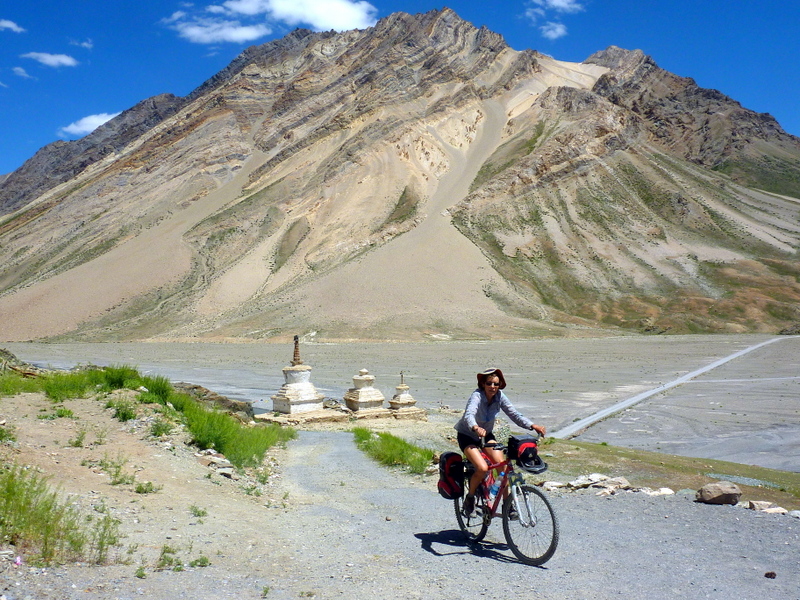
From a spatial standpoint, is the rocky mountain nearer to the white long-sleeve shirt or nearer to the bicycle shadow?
the bicycle shadow

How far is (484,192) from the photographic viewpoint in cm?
8225

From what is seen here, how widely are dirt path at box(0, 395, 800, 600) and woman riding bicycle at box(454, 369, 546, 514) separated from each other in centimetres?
65

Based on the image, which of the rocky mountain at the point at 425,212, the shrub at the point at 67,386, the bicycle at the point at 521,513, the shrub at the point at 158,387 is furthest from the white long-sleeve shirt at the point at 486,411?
the rocky mountain at the point at 425,212

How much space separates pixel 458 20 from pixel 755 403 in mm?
114024

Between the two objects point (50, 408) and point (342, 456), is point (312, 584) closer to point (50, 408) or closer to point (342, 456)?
point (342, 456)

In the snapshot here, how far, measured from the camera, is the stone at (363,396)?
54.5 feet

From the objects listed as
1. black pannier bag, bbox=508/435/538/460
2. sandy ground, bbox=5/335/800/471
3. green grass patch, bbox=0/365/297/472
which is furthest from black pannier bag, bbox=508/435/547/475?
sandy ground, bbox=5/335/800/471

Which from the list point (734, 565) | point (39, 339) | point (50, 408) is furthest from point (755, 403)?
point (39, 339)

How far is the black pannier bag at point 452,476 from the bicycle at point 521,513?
0.20 m

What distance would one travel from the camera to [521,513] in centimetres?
534

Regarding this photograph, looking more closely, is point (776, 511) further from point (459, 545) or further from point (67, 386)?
point (67, 386)

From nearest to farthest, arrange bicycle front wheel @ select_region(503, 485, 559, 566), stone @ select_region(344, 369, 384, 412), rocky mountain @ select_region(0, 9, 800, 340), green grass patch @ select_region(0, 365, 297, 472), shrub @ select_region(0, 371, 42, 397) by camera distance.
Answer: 1. bicycle front wheel @ select_region(503, 485, 559, 566)
2. green grass patch @ select_region(0, 365, 297, 472)
3. shrub @ select_region(0, 371, 42, 397)
4. stone @ select_region(344, 369, 384, 412)
5. rocky mountain @ select_region(0, 9, 800, 340)

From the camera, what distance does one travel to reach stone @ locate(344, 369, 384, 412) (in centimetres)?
1661

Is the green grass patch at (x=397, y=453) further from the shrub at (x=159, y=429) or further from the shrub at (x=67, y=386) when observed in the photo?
the shrub at (x=67, y=386)
